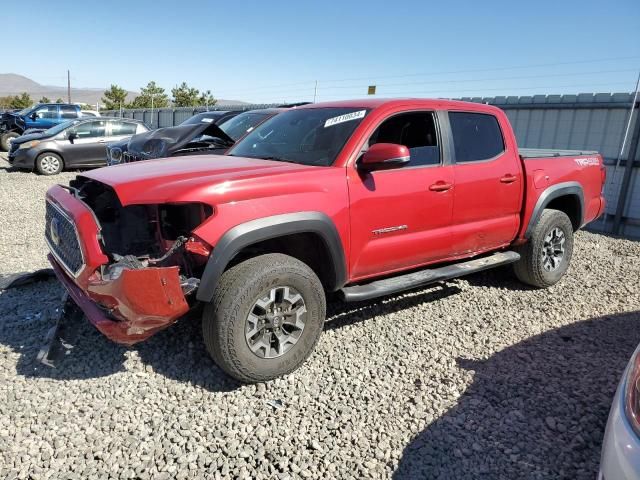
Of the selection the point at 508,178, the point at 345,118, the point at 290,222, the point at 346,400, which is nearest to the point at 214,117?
the point at 345,118

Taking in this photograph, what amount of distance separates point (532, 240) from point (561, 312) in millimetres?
744

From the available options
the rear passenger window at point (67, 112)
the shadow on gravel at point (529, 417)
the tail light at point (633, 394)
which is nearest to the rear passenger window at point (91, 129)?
the rear passenger window at point (67, 112)

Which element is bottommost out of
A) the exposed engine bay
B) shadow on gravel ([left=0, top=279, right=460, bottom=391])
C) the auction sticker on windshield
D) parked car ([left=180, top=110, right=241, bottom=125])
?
shadow on gravel ([left=0, top=279, right=460, bottom=391])

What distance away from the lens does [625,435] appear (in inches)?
69.1

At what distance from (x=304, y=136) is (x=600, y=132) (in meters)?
6.68

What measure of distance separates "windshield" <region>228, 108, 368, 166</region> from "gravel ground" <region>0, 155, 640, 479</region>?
57.2 inches

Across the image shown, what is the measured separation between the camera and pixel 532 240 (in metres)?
4.79

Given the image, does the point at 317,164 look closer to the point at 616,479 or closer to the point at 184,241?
the point at 184,241

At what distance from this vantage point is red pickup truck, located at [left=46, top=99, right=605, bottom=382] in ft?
9.33

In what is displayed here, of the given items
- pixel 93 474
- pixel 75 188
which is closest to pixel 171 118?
pixel 75 188

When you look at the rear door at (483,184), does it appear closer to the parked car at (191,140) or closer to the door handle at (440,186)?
the door handle at (440,186)

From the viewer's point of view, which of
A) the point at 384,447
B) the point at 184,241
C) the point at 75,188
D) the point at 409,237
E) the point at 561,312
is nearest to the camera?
the point at 384,447

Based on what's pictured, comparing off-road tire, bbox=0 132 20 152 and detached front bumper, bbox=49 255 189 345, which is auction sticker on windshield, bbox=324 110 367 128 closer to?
detached front bumper, bbox=49 255 189 345

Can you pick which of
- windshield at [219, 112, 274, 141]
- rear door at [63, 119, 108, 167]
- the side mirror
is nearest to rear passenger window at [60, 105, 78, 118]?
rear door at [63, 119, 108, 167]
